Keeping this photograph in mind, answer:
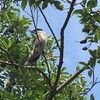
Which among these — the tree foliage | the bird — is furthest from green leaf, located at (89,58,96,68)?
the bird

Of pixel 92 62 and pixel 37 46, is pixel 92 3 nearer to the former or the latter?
pixel 92 62

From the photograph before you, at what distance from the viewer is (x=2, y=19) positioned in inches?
320

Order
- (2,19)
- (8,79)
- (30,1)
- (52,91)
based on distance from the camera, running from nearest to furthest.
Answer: (30,1), (52,91), (8,79), (2,19)

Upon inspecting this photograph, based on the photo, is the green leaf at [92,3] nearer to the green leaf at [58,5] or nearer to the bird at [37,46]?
the green leaf at [58,5]

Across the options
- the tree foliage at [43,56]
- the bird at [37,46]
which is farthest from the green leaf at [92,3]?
the bird at [37,46]

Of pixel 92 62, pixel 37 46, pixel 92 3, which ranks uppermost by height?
pixel 92 3

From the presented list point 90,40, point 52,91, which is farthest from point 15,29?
point 52,91

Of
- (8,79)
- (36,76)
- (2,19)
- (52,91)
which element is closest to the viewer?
(52,91)

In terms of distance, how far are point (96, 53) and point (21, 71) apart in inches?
35.7

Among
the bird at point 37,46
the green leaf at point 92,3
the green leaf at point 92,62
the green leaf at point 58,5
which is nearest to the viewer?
the green leaf at point 58,5

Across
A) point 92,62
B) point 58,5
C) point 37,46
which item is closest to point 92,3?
point 58,5

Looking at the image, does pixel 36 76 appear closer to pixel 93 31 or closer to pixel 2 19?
pixel 93 31

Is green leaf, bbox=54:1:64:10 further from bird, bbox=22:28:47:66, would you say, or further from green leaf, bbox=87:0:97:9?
bird, bbox=22:28:47:66

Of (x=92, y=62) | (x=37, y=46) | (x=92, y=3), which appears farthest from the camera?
(x=37, y=46)
